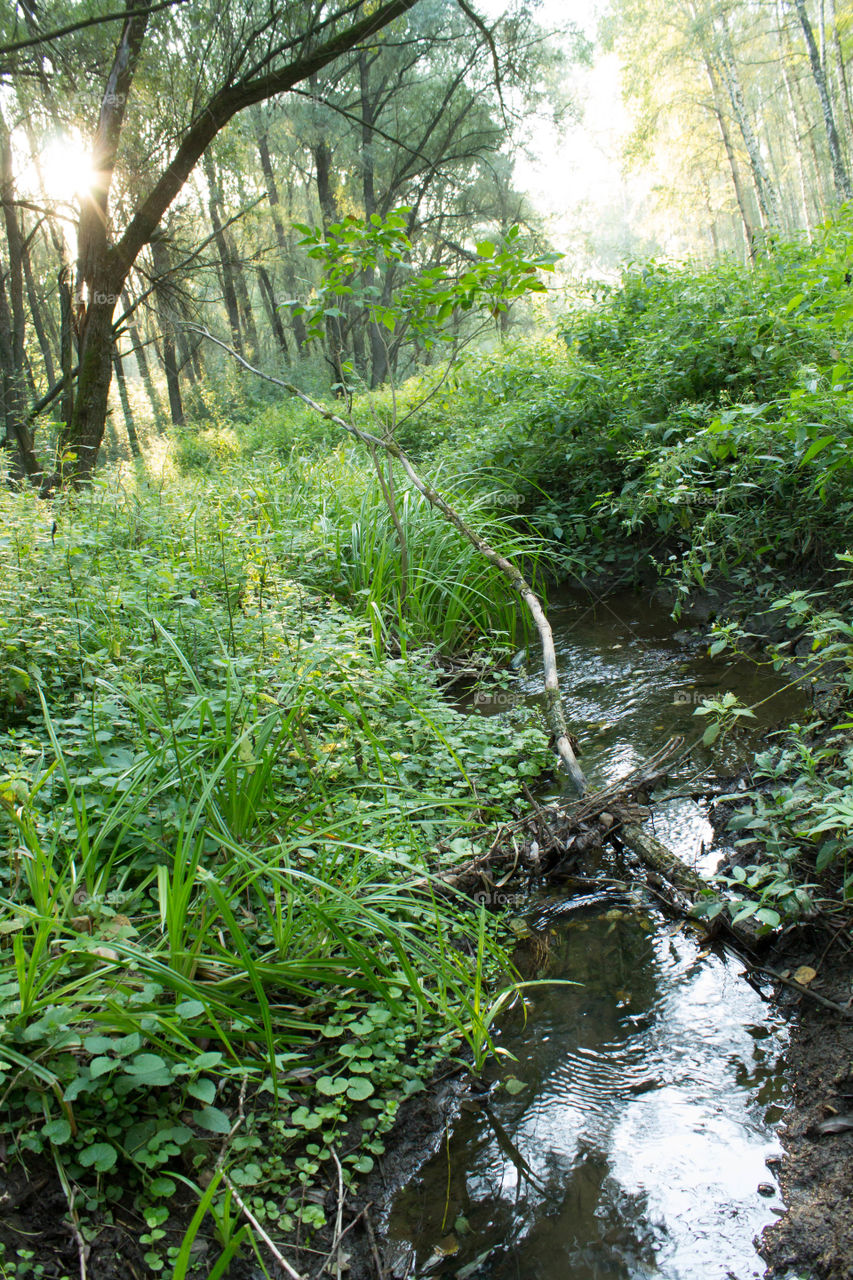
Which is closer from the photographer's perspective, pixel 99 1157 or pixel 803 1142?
pixel 99 1157

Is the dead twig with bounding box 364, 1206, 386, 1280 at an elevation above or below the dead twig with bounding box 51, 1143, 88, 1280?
below

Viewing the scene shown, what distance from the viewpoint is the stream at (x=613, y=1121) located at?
4.45 ft

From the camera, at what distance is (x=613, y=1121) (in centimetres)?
160

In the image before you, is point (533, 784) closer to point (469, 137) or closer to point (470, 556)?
point (470, 556)

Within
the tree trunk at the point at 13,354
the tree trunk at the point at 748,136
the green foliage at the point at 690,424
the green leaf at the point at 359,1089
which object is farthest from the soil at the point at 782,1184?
the tree trunk at the point at 748,136

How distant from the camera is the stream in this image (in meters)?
1.36

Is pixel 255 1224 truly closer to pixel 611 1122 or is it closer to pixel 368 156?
pixel 611 1122

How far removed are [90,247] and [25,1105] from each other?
6.31m

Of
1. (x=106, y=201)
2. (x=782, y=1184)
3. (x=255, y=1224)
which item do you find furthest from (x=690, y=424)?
(x=106, y=201)

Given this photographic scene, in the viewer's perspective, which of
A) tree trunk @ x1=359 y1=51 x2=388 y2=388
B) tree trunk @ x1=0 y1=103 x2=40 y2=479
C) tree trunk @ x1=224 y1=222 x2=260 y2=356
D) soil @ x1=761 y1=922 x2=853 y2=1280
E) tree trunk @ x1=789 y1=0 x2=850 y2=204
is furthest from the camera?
tree trunk @ x1=224 y1=222 x2=260 y2=356

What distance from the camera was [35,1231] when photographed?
3.82 feet

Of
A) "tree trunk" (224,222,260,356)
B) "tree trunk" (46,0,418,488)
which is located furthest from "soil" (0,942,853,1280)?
"tree trunk" (224,222,260,356)

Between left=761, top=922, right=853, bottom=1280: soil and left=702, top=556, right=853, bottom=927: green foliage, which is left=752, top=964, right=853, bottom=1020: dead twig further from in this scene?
left=702, top=556, right=853, bottom=927: green foliage

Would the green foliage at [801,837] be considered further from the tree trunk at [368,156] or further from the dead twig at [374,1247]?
the tree trunk at [368,156]
